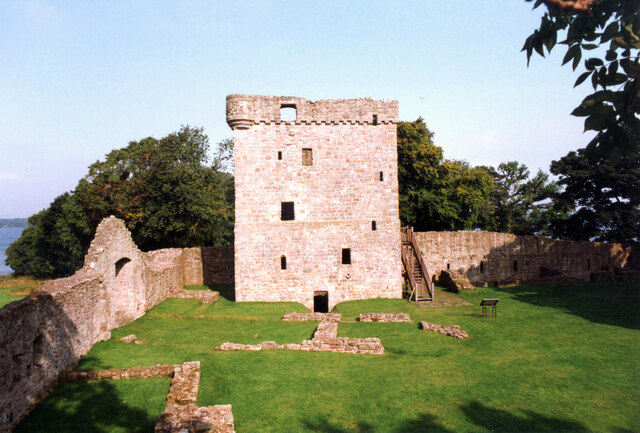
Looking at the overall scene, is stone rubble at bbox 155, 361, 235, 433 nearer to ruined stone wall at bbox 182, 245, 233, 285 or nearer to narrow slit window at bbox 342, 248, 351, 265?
narrow slit window at bbox 342, 248, 351, 265

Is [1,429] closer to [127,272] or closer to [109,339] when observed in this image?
[109,339]

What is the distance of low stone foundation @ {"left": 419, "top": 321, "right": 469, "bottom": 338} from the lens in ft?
50.6

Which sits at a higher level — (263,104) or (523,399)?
(263,104)

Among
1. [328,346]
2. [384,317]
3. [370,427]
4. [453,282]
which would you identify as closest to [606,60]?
[370,427]

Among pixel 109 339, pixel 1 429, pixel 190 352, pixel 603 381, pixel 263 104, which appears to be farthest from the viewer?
pixel 263 104

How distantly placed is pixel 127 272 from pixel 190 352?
6639 millimetres

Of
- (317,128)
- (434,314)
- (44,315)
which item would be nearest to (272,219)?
(317,128)

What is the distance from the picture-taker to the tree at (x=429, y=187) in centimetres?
3231

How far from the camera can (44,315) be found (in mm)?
10336

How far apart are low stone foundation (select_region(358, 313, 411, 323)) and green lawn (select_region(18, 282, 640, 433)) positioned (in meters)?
0.56

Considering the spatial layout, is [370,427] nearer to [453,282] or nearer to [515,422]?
[515,422]

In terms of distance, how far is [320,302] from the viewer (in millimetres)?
22391

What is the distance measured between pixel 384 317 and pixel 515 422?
9.17 metres

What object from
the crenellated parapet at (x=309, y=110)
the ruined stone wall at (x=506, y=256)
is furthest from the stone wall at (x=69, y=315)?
the ruined stone wall at (x=506, y=256)
